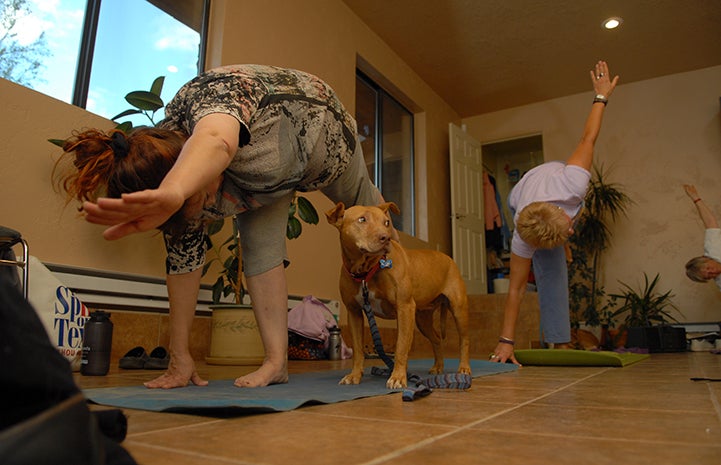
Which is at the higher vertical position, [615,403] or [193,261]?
[193,261]

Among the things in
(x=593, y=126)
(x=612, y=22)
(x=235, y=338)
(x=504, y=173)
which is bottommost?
(x=235, y=338)

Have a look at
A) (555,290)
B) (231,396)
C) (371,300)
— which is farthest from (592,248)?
(231,396)

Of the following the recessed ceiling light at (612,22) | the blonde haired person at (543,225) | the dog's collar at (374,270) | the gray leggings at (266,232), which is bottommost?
the dog's collar at (374,270)

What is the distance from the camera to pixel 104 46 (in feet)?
9.73

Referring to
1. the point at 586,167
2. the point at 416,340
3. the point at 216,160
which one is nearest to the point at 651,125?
the point at 416,340

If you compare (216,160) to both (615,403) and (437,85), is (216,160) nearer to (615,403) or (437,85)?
(615,403)

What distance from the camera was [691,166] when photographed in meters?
6.32

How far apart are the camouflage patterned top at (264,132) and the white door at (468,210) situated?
4.78 m

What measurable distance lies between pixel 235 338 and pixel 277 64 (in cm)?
234

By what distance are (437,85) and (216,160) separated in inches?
242

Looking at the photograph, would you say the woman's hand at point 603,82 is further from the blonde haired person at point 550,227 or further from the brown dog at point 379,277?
the brown dog at point 379,277

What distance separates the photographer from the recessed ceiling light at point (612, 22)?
17.7 feet

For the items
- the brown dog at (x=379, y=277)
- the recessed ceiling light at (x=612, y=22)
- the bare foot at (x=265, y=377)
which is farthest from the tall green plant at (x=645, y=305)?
the bare foot at (x=265, y=377)

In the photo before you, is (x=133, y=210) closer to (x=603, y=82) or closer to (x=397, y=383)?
(x=397, y=383)
